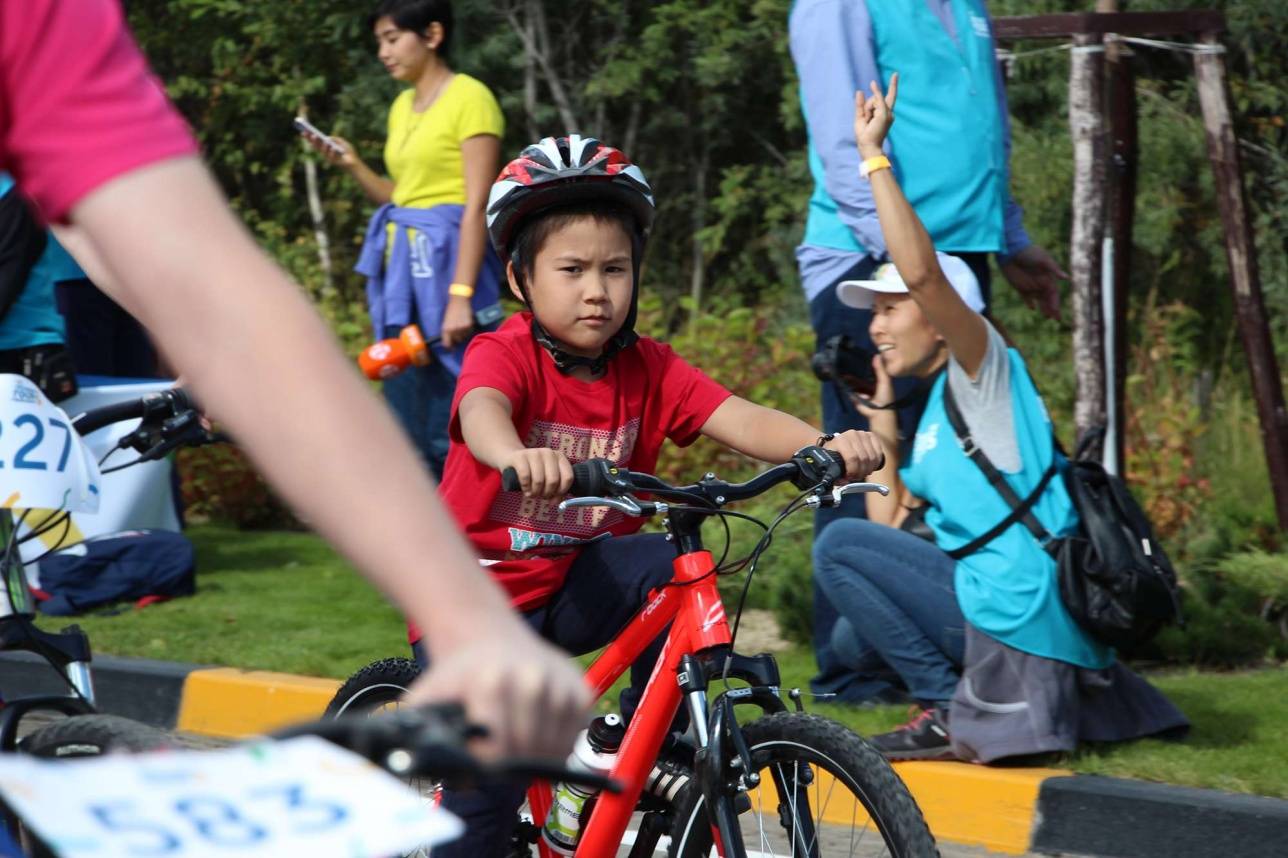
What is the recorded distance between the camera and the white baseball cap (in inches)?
197

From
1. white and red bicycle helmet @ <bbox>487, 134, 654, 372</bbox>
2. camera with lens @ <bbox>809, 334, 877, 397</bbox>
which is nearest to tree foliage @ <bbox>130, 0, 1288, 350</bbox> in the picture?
camera with lens @ <bbox>809, 334, 877, 397</bbox>

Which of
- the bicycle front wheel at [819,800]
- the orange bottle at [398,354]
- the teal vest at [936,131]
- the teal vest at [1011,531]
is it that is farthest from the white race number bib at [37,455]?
the orange bottle at [398,354]

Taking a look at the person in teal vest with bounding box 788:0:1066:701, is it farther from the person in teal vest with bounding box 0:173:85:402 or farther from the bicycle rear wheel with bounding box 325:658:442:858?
the person in teal vest with bounding box 0:173:85:402

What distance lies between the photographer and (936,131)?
537cm

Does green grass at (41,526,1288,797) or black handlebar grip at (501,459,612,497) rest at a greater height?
black handlebar grip at (501,459,612,497)

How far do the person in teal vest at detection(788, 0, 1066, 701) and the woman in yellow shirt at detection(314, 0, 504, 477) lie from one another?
176cm

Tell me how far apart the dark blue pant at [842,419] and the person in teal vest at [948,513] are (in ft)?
0.78

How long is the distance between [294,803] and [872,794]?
1939 mm

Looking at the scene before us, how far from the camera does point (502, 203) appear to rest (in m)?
3.54

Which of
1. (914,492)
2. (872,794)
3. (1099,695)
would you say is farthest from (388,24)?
(872,794)

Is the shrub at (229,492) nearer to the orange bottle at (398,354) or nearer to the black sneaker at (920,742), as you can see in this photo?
the orange bottle at (398,354)

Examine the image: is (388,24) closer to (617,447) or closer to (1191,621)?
(1191,621)

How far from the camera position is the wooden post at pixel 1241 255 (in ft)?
21.4

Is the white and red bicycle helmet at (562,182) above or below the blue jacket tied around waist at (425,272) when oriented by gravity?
above
